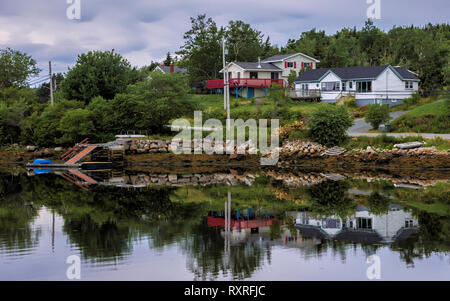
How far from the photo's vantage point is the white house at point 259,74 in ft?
193

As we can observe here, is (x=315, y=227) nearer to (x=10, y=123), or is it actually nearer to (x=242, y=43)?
(x=10, y=123)

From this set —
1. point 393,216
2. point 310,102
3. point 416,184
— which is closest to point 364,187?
point 416,184

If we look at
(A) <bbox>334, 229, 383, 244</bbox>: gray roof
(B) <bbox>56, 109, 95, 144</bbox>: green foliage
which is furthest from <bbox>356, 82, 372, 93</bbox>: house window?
(A) <bbox>334, 229, 383, 244</bbox>: gray roof

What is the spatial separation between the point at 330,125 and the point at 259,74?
2706 centimetres

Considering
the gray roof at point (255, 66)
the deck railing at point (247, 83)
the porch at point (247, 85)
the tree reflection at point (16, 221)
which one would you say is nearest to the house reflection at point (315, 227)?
the tree reflection at point (16, 221)

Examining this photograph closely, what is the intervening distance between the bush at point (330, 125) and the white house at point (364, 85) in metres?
15.1

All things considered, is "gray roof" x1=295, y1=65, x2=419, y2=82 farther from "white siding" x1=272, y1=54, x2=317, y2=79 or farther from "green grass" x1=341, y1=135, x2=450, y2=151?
"green grass" x1=341, y1=135, x2=450, y2=151

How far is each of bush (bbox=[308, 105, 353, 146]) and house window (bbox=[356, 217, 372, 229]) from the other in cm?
2018

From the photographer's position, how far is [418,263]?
1162 centimetres

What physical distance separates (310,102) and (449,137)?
2101 cm

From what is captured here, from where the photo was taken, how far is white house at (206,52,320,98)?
2312 inches

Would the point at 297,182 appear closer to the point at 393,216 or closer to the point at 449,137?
the point at 393,216
